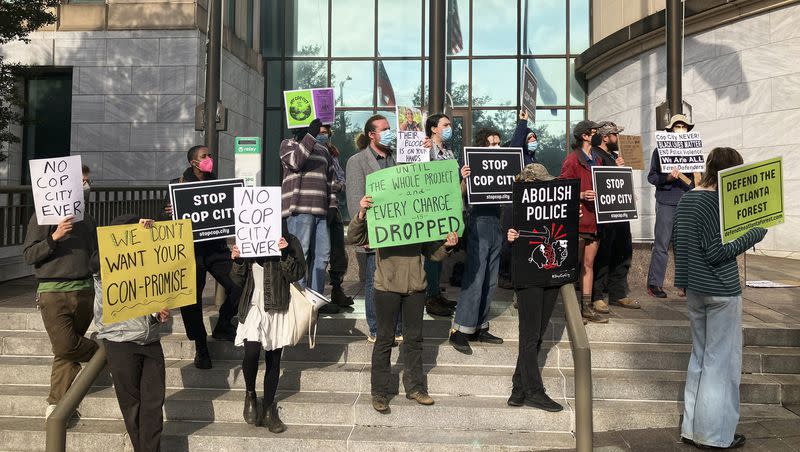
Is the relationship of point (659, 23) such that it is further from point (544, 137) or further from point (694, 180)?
point (694, 180)

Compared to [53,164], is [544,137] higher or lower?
higher

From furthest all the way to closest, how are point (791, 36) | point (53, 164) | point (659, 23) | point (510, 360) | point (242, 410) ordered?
point (659, 23)
point (791, 36)
point (510, 360)
point (242, 410)
point (53, 164)

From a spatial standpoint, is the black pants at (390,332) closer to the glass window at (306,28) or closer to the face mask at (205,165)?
the face mask at (205,165)

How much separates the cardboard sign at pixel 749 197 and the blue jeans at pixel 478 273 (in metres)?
2.21

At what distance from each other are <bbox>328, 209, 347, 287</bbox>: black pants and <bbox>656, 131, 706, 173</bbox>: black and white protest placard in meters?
3.96

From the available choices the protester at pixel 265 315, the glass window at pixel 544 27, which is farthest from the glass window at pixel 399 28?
the protester at pixel 265 315

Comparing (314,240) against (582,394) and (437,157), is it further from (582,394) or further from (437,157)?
(582,394)

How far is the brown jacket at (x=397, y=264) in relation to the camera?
18.3ft

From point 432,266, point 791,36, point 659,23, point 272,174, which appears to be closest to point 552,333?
point 432,266

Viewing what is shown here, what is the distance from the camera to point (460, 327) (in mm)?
6477

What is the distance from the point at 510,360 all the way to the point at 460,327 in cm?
57

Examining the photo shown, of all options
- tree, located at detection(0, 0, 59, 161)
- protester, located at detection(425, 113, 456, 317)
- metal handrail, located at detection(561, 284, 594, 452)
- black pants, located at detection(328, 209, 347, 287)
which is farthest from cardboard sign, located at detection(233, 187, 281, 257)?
tree, located at detection(0, 0, 59, 161)

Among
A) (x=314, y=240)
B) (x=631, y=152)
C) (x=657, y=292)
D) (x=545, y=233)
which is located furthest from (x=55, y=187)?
(x=631, y=152)

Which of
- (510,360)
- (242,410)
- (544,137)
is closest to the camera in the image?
(242,410)
